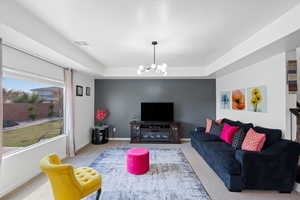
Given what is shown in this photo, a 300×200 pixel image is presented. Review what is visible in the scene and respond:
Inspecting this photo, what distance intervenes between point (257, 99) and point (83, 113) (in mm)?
4899

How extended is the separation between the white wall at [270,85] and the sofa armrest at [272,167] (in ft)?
1.73

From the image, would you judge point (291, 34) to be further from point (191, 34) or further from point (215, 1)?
point (191, 34)

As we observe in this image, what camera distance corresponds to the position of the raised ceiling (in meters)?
1.79

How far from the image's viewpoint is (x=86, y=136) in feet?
16.2

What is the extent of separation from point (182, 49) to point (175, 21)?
48.7 inches

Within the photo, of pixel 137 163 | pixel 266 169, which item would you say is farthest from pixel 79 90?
pixel 266 169

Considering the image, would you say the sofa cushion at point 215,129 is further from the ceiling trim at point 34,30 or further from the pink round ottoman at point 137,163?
the ceiling trim at point 34,30

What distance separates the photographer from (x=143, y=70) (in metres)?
3.25

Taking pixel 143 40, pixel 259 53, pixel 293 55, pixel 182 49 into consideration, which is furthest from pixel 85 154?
pixel 293 55

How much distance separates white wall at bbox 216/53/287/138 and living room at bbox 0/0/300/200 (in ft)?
0.07

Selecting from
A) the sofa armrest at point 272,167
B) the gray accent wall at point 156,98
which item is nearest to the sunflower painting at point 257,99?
the sofa armrest at point 272,167

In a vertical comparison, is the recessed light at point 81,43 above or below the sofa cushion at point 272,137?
above

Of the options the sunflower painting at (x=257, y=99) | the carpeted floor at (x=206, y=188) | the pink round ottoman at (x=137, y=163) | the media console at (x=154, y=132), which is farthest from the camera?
the media console at (x=154, y=132)

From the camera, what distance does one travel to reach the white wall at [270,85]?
2.71 meters
